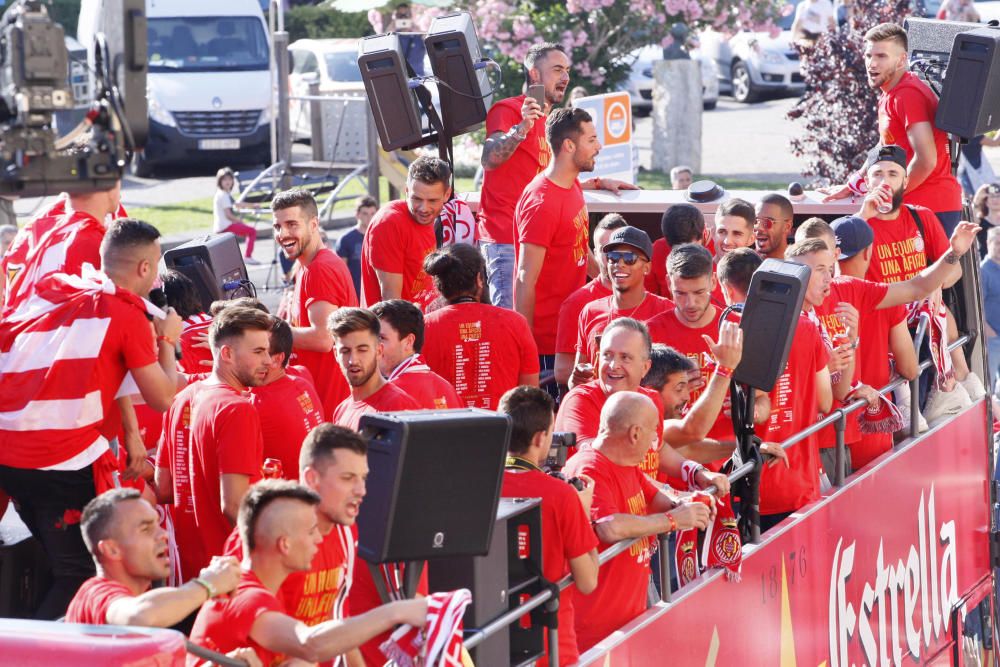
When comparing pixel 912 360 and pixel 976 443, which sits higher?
pixel 912 360

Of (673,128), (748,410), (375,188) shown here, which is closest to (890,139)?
(748,410)

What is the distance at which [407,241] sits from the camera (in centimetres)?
839

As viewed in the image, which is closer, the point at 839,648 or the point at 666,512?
the point at 666,512

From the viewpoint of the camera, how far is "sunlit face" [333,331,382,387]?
6109 millimetres

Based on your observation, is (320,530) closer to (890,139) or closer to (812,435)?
(812,435)

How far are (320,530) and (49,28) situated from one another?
172 cm

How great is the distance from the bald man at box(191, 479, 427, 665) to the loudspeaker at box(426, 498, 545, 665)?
612mm

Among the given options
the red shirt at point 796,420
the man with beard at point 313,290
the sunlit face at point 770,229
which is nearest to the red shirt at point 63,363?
the man with beard at point 313,290

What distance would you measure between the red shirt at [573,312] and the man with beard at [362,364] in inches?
73.9

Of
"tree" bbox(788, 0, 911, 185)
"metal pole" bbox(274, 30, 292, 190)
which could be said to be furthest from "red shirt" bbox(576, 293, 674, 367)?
"metal pole" bbox(274, 30, 292, 190)

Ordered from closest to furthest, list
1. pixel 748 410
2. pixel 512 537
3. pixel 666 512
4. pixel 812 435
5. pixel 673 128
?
pixel 512 537 → pixel 666 512 → pixel 748 410 → pixel 812 435 → pixel 673 128

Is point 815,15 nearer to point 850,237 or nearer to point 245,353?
point 850,237

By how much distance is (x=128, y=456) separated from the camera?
6.40 meters

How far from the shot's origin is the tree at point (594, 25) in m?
19.7
